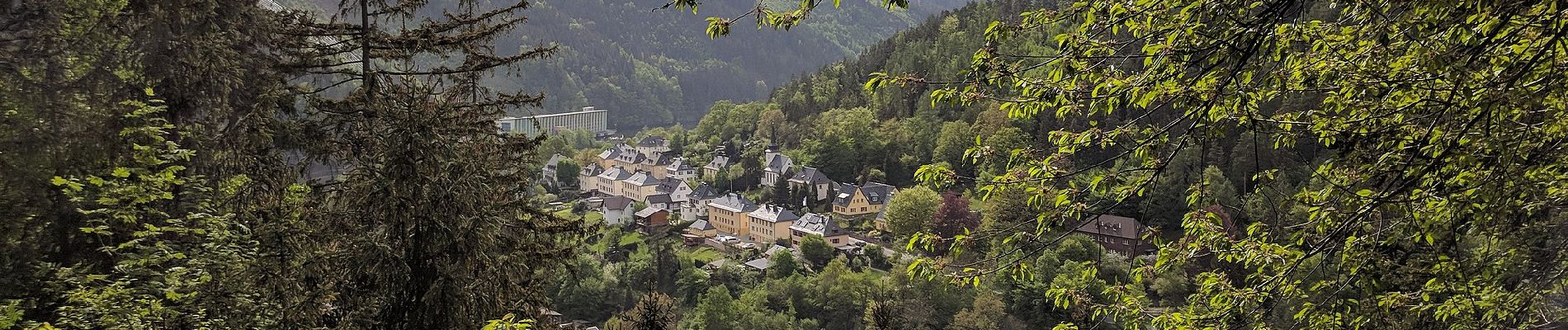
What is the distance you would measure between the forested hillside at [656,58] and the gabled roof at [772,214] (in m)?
96.3

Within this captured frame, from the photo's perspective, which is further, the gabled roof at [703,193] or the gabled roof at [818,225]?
the gabled roof at [703,193]

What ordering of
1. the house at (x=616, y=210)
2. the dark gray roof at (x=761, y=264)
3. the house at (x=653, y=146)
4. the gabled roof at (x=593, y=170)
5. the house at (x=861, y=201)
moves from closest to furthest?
the dark gray roof at (x=761, y=264), the house at (x=861, y=201), the house at (x=616, y=210), the gabled roof at (x=593, y=170), the house at (x=653, y=146)

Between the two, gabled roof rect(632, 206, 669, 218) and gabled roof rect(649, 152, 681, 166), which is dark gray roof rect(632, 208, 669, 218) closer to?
gabled roof rect(632, 206, 669, 218)

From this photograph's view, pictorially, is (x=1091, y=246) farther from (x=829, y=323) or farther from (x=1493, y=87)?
(x=1493, y=87)

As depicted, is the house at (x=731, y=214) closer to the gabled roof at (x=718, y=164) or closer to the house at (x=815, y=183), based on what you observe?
the house at (x=815, y=183)

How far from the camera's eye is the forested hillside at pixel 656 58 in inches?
6088

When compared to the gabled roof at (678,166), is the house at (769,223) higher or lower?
lower

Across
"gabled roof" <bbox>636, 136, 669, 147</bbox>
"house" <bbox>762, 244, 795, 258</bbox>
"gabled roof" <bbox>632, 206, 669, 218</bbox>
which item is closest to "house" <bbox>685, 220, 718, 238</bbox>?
"gabled roof" <bbox>632, 206, 669, 218</bbox>

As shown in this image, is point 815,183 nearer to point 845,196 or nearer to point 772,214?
point 845,196

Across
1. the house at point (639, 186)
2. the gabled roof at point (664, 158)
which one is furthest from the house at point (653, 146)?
the house at point (639, 186)

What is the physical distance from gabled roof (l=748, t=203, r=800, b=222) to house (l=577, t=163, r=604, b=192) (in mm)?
22571

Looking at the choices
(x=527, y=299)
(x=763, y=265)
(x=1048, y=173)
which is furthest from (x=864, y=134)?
(x=1048, y=173)

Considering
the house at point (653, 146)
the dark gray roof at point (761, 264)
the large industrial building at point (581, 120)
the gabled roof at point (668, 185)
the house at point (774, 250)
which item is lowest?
the dark gray roof at point (761, 264)

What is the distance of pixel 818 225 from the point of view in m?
45.2
